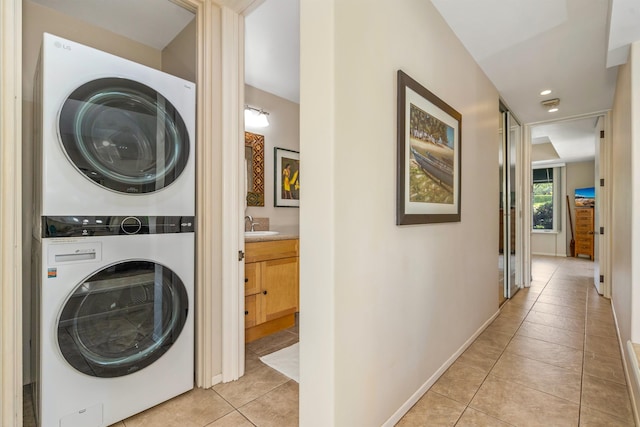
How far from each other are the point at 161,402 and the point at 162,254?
0.82 metres

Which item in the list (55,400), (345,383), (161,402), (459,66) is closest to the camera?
(345,383)

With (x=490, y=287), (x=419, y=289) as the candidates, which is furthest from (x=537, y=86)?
(x=419, y=289)

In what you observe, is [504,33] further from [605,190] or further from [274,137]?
[605,190]

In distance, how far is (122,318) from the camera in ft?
5.03

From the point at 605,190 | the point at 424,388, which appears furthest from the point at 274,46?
the point at 605,190

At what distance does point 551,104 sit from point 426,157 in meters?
2.87

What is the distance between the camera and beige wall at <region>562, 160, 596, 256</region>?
24.1 ft

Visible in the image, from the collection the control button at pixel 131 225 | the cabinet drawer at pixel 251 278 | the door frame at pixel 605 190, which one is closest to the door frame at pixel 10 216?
the control button at pixel 131 225

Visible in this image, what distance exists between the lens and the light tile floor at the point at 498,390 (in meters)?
1.56

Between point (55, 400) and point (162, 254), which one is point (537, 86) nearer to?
point (162, 254)

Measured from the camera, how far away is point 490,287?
2910 mm

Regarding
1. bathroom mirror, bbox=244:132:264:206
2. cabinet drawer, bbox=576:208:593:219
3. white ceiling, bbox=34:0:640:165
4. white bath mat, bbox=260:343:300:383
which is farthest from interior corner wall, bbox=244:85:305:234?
cabinet drawer, bbox=576:208:593:219

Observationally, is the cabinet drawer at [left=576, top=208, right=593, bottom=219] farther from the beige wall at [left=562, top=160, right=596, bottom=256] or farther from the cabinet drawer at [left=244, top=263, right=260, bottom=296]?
the cabinet drawer at [left=244, top=263, right=260, bottom=296]

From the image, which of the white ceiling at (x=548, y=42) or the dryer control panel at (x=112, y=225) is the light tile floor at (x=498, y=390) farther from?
the white ceiling at (x=548, y=42)
